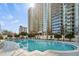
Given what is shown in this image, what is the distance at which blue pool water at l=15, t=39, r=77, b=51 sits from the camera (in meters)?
2.02

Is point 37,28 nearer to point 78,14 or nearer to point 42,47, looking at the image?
point 42,47

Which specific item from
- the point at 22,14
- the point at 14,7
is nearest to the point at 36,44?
the point at 22,14

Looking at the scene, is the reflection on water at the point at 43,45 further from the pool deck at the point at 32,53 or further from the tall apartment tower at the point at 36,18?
the tall apartment tower at the point at 36,18

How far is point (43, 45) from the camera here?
2.02m

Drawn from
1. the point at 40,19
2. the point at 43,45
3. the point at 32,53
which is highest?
the point at 40,19

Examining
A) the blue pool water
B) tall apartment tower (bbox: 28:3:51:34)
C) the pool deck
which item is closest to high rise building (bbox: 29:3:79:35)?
tall apartment tower (bbox: 28:3:51:34)

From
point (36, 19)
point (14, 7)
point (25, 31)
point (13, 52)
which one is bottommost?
point (13, 52)

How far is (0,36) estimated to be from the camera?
2020 mm

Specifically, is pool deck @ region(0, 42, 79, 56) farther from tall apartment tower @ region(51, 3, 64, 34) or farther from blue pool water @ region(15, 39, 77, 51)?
tall apartment tower @ region(51, 3, 64, 34)

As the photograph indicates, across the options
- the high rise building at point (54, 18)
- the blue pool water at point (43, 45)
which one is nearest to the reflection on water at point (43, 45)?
the blue pool water at point (43, 45)

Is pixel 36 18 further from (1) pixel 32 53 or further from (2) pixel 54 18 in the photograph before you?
(1) pixel 32 53

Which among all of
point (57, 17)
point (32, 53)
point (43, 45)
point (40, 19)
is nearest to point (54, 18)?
point (57, 17)

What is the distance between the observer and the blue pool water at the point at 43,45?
2.02 metres

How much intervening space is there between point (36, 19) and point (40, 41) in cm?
30
